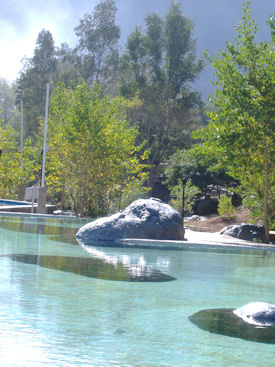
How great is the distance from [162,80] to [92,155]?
2658 centimetres

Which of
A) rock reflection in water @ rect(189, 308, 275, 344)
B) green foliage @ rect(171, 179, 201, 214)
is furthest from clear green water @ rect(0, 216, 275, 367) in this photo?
green foliage @ rect(171, 179, 201, 214)

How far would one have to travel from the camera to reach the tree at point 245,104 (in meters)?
15.7

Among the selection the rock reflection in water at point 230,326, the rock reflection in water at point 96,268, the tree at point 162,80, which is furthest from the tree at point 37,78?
the rock reflection in water at point 230,326

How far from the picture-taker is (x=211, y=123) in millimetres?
16344

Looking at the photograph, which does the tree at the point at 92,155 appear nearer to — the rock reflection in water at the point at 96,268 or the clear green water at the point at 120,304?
the clear green water at the point at 120,304

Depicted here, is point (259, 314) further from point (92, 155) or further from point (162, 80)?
point (162, 80)

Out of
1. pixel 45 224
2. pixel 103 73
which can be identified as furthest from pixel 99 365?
pixel 103 73

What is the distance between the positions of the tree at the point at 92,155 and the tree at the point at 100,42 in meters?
37.7

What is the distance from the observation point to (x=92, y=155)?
2506 cm

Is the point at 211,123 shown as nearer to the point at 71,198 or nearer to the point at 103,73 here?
the point at 71,198

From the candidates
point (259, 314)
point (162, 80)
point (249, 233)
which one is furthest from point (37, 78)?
point (259, 314)

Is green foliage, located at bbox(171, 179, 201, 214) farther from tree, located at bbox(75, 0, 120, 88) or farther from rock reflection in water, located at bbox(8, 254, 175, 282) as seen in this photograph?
tree, located at bbox(75, 0, 120, 88)

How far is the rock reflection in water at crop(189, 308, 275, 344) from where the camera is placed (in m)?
5.82

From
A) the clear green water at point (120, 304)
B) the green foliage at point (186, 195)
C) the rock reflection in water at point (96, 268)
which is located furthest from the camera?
the green foliage at point (186, 195)
